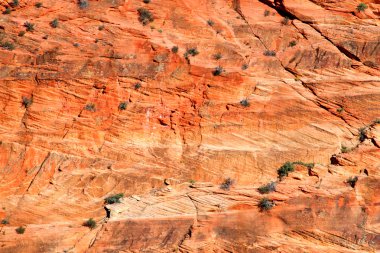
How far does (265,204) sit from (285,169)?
2700 millimetres

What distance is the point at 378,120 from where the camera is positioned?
23469 millimetres

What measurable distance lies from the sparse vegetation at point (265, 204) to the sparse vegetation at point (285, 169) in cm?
216

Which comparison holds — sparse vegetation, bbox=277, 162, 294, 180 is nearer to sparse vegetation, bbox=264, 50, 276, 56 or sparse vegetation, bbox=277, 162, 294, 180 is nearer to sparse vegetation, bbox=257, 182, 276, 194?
sparse vegetation, bbox=257, 182, 276, 194

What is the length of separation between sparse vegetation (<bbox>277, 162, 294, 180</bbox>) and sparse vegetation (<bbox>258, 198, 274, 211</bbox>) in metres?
2.16

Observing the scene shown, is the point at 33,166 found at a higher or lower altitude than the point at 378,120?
lower

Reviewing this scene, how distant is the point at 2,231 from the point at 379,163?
14584 mm

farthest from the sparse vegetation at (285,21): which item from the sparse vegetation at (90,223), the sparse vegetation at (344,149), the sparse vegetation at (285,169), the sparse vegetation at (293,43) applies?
the sparse vegetation at (90,223)

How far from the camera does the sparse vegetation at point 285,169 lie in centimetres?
2238

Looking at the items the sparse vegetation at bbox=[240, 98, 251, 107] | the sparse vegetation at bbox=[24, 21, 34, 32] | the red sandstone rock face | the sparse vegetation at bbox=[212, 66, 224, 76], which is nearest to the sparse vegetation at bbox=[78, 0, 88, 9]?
the red sandstone rock face

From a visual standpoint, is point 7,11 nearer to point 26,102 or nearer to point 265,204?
point 26,102

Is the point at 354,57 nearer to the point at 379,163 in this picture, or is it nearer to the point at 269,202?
the point at 379,163

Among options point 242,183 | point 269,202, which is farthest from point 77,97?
point 269,202

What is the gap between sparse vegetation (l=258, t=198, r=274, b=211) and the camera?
Answer: 66.6ft

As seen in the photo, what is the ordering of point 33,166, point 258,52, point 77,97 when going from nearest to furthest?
1. point 33,166
2. point 77,97
3. point 258,52
